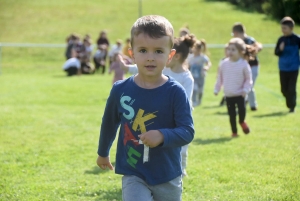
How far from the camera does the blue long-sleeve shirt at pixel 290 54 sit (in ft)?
46.1

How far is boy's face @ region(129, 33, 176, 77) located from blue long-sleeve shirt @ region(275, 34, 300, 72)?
33.6ft

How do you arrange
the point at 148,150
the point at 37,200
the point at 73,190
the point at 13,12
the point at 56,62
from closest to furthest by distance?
1. the point at 148,150
2. the point at 37,200
3. the point at 73,190
4. the point at 56,62
5. the point at 13,12

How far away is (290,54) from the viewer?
1413cm

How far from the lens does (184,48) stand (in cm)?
750

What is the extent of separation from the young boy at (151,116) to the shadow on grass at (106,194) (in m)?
2.17

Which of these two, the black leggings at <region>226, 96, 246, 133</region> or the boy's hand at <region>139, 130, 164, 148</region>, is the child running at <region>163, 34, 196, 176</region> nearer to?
the boy's hand at <region>139, 130, 164, 148</region>

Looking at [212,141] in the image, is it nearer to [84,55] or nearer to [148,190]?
[148,190]

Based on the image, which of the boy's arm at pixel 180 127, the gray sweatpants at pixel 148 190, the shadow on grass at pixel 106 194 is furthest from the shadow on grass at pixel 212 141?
the boy's arm at pixel 180 127

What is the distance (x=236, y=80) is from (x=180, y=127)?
22.9 feet

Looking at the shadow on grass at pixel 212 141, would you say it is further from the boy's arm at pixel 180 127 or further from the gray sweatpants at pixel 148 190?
the boy's arm at pixel 180 127

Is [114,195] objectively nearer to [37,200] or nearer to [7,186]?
[37,200]

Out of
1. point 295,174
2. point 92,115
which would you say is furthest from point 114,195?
point 92,115

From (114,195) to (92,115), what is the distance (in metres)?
7.83

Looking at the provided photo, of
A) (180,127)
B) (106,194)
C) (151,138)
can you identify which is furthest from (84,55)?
(151,138)
